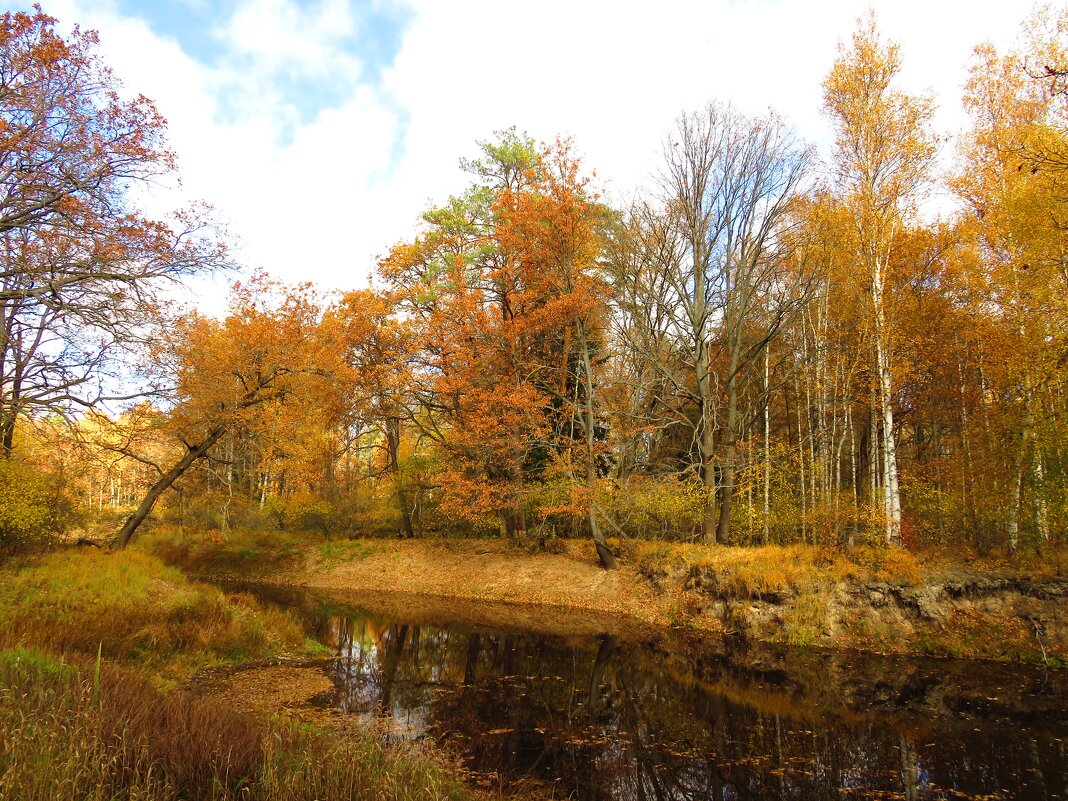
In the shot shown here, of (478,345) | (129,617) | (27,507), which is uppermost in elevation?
(478,345)

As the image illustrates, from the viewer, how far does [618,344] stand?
24.8m

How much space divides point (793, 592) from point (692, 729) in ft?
26.7

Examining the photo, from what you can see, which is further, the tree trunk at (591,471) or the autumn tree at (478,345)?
the autumn tree at (478,345)

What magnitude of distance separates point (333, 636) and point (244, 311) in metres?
19.3

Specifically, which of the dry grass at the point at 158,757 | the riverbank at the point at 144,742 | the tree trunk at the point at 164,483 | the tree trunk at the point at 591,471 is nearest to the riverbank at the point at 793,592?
the tree trunk at the point at 591,471

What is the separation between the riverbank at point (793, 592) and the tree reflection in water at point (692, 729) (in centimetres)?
204

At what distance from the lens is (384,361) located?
1045 inches

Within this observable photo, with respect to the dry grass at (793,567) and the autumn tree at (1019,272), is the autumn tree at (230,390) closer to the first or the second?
the dry grass at (793,567)

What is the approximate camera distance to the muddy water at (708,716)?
23.9 ft

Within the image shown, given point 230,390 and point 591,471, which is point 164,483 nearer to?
point 230,390

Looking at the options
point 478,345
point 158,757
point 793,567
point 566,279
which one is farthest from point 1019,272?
point 158,757

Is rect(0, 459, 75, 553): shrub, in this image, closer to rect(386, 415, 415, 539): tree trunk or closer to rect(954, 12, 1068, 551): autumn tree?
rect(386, 415, 415, 539): tree trunk

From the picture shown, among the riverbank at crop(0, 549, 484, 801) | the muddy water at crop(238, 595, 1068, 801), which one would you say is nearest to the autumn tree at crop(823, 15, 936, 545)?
the muddy water at crop(238, 595, 1068, 801)

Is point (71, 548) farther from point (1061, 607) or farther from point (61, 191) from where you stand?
point (1061, 607)
